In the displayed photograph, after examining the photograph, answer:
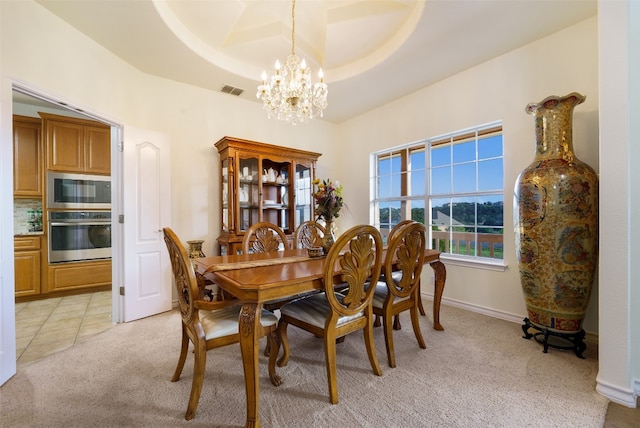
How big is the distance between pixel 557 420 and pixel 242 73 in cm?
408

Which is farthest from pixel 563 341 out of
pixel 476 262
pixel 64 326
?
pixel 64 326

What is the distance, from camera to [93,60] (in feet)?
8.34

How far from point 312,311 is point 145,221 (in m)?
2.30

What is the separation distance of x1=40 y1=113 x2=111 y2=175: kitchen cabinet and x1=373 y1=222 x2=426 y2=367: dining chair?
4407mm

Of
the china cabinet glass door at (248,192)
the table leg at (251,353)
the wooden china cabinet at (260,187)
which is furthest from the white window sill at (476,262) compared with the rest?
the table leg at (251,353)

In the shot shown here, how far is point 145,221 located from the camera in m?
2.95

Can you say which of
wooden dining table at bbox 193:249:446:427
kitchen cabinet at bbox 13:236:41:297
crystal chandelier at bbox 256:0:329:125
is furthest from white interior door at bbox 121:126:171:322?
kitchen cabinet at bbox 13:236:41:297

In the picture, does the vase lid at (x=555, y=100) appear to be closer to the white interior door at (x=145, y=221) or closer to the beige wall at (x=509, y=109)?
the beige wall at (x=509, y=109)

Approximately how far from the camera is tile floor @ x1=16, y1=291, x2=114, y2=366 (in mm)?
2305

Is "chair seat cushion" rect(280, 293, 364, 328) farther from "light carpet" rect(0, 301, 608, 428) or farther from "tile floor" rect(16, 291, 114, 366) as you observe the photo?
"tile floor" rect(16, 291, 114, 366)

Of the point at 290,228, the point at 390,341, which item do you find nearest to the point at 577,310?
the point at 390,341

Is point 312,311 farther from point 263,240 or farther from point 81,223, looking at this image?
point 81,223

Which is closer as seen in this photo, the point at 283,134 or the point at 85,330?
the point at 85,330

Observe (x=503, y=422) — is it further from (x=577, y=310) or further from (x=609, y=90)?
(x=609, y=90)
